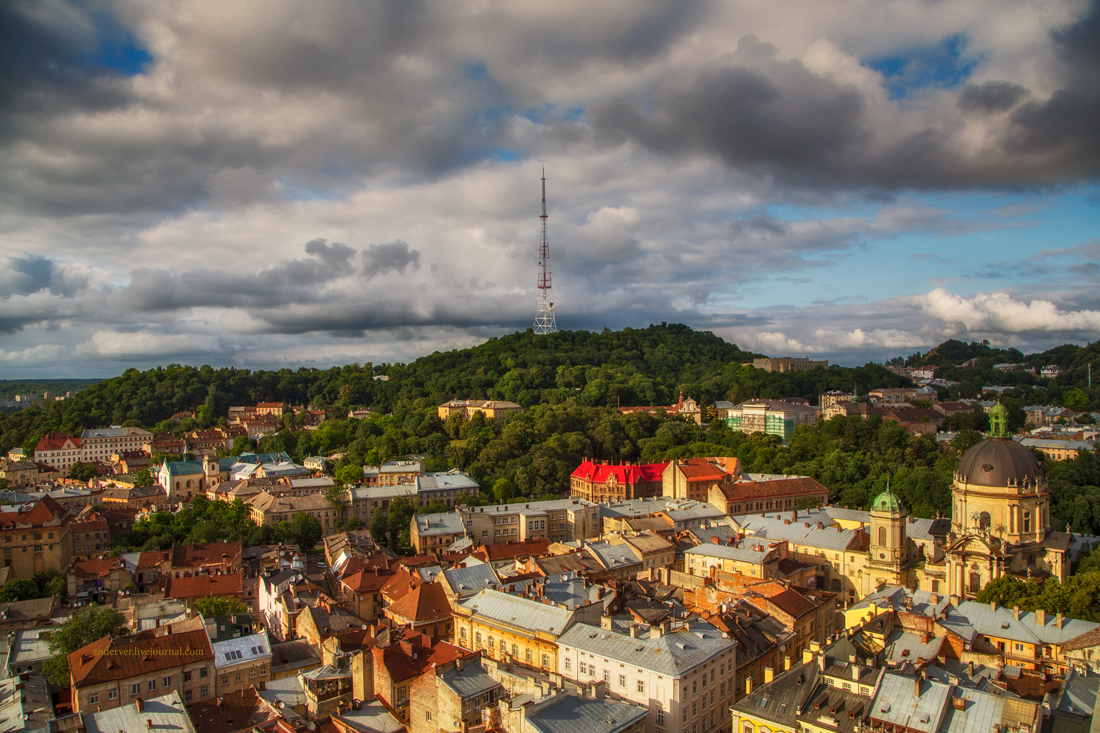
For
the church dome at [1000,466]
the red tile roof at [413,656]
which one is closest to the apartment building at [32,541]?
the red tile roof at [413,656]

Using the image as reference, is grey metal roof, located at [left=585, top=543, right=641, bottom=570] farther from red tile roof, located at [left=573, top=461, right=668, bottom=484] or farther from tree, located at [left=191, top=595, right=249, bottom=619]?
red tile roof, located at [left=573, top=461, right=668, bottom=484]

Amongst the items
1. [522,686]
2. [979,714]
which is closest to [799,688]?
[979,714]

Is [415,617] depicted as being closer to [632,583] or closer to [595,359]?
[632,583]

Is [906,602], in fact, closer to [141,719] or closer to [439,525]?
[141,719]

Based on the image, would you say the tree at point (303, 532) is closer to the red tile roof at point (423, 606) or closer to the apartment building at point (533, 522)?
the apartment building at point (533, 522)

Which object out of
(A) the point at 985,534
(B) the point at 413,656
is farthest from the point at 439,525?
(A) the point at 985,534
